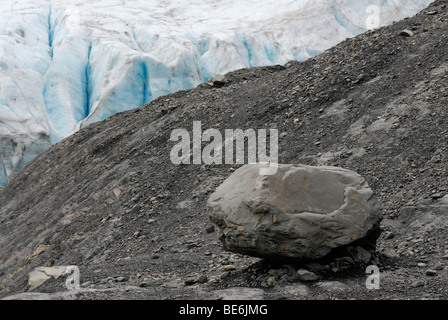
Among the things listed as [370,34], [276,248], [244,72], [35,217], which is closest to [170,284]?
[276,248]

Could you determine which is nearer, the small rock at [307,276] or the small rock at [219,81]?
the small rock at [307,276]

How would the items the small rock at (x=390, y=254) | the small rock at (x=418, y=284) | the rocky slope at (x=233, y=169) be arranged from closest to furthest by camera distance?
the small rock at (x=418, y=284), the rocky slope at (x=233, y=169), the small rock at (x=390, y=254)

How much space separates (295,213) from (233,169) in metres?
4.68

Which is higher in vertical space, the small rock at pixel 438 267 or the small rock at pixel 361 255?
the small rock at pixel 361 255

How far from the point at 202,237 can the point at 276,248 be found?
9.44 feet

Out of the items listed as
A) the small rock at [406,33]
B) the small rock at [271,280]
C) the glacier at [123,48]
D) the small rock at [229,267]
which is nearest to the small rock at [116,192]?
the small rock at [229,267]

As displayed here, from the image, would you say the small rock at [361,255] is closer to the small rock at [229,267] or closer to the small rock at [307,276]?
the small rock at [307,276]

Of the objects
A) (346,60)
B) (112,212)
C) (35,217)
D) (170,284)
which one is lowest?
(35,217)

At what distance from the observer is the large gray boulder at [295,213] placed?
4617 mm

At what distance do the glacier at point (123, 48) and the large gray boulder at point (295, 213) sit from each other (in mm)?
16769

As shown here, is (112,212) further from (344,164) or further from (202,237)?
(344,164)

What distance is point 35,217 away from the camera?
10.7 m

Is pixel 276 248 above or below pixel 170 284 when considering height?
above

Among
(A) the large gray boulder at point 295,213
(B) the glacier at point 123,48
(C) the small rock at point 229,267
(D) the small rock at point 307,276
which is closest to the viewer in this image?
(A) the large gray boulder at point 295,213
